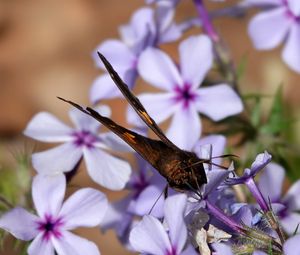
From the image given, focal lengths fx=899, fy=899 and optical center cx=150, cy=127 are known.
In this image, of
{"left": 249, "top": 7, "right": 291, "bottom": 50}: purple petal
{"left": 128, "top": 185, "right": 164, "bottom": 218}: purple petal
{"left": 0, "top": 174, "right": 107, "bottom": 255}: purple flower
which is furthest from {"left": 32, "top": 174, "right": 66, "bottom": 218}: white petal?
{"left": 249, "top": 7, "right": 291, "bottom": 50}: purple petal

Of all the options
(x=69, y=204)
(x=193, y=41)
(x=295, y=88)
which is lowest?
(x=295, y=88)

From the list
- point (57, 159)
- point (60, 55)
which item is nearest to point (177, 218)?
point (57, 159)

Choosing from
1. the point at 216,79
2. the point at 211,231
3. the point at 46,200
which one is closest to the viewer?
the point at 211,231

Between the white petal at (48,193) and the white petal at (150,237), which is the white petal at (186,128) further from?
→ the white petal at (150,237)

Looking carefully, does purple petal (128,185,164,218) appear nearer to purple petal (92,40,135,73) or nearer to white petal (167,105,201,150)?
white petal (167,105,201,150)

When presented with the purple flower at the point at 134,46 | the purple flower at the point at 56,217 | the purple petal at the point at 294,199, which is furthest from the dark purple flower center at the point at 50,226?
the purple petal at the point at 294,199

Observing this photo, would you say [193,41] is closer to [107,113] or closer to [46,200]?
[107,113]

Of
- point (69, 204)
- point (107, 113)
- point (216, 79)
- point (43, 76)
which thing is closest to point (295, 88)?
point (43, 76)
